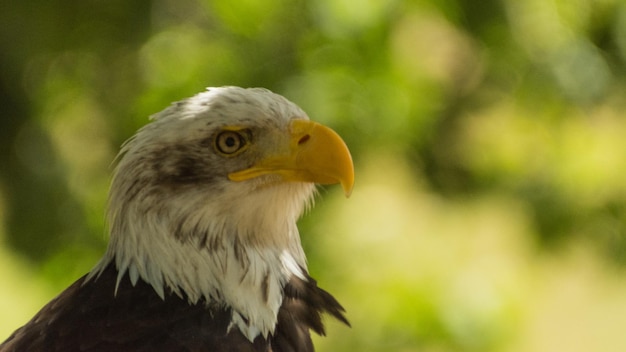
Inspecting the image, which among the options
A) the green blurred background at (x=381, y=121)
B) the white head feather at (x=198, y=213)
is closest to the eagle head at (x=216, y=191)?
the white head feather at (x=198, y=213)

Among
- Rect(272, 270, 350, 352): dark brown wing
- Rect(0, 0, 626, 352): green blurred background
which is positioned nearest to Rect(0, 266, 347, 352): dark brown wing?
Rect(272, 270, 350, 352): dark brown wing

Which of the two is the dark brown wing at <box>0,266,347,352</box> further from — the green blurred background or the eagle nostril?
the green blurred background

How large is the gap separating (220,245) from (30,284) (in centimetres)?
307

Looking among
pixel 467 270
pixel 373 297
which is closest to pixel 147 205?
pixel 373 297

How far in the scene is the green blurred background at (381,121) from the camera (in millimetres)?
5480

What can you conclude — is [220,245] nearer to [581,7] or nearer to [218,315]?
[218,315]

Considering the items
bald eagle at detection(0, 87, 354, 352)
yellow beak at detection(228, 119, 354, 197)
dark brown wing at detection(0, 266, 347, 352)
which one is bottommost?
dark brown wing at detection(0, 266, 347, 352)

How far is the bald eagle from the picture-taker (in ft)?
10.2

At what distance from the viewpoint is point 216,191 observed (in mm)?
3203

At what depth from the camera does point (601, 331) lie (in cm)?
1072

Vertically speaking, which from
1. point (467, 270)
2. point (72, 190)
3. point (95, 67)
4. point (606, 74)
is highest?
point (606, 74)

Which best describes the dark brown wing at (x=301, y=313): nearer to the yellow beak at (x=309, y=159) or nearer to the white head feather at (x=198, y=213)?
the white head feather at (x=198, y=213)

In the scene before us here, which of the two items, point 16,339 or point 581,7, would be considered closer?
point 16,339

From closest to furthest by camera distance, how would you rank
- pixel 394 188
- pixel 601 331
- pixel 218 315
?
pixel 218 315 < pixel 394 188 < pixel 601 331
